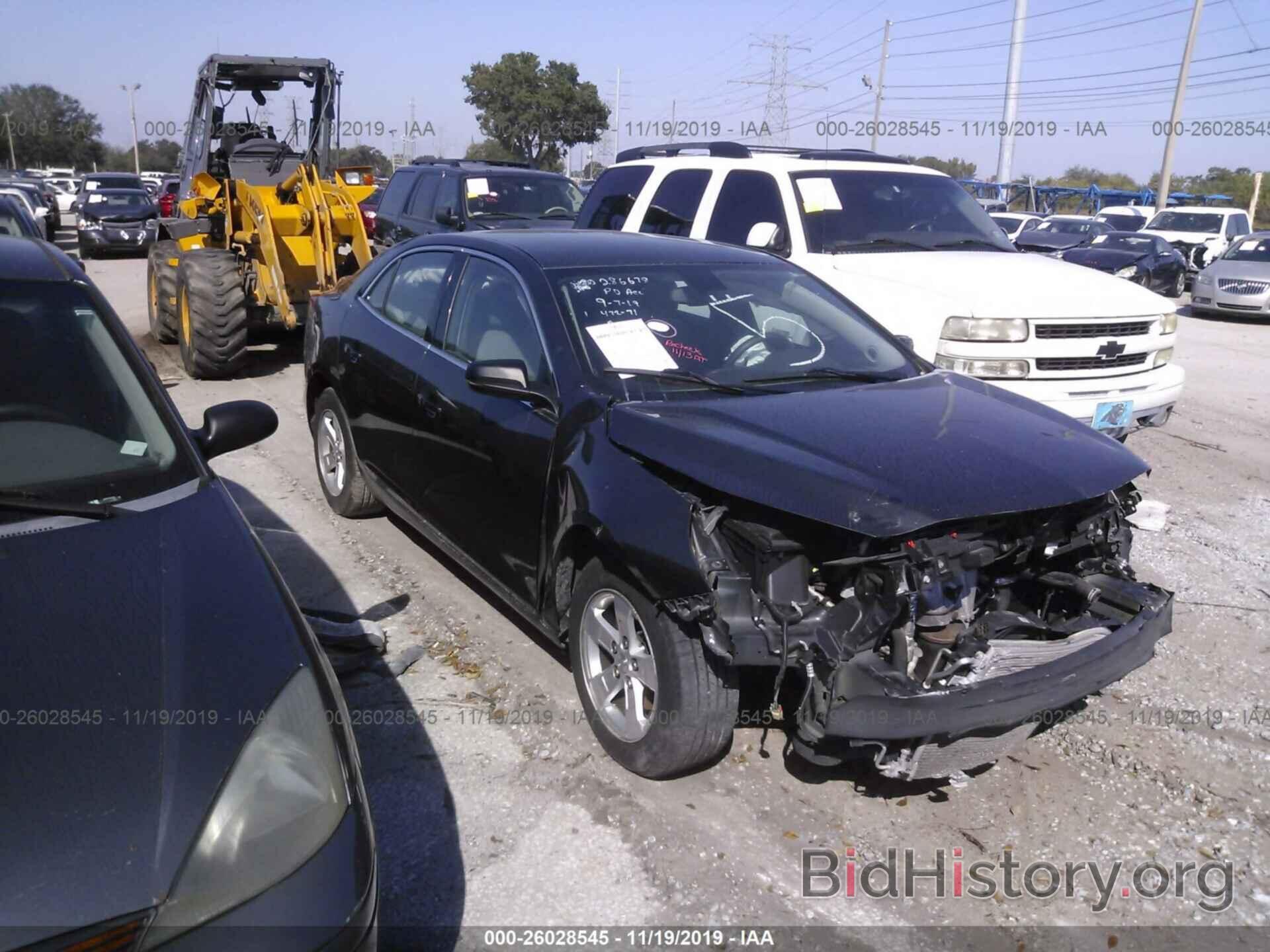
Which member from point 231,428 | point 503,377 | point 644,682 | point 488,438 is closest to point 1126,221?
point 488,438

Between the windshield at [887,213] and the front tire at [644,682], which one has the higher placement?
the windshield at [887,213]

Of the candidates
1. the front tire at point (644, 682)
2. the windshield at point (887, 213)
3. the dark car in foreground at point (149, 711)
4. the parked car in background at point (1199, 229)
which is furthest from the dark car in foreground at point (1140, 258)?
the dark car in foreground at point (149, 711)

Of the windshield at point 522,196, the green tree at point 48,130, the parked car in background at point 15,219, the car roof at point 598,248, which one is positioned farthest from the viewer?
the green tree at point 48,130

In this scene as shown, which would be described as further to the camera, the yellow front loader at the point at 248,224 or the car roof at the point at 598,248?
the yellow front loader at the point at 248,224

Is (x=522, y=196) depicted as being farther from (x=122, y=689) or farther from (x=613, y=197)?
(x=122, y=689)

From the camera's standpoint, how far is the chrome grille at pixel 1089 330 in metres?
6.10

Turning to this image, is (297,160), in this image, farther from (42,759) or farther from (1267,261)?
(1267,261)

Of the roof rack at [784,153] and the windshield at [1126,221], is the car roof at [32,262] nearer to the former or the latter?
the roof rack at [784,153]

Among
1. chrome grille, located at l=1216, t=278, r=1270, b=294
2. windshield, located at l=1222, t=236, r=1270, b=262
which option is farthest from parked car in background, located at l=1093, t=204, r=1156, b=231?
chrome grille, located at l=1216, t=278, r=1270, b=294

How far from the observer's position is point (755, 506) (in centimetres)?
312

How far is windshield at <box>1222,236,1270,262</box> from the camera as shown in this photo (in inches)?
691

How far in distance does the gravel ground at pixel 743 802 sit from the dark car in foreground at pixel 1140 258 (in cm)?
1540

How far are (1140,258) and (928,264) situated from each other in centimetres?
1486

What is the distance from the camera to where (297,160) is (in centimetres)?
1123
